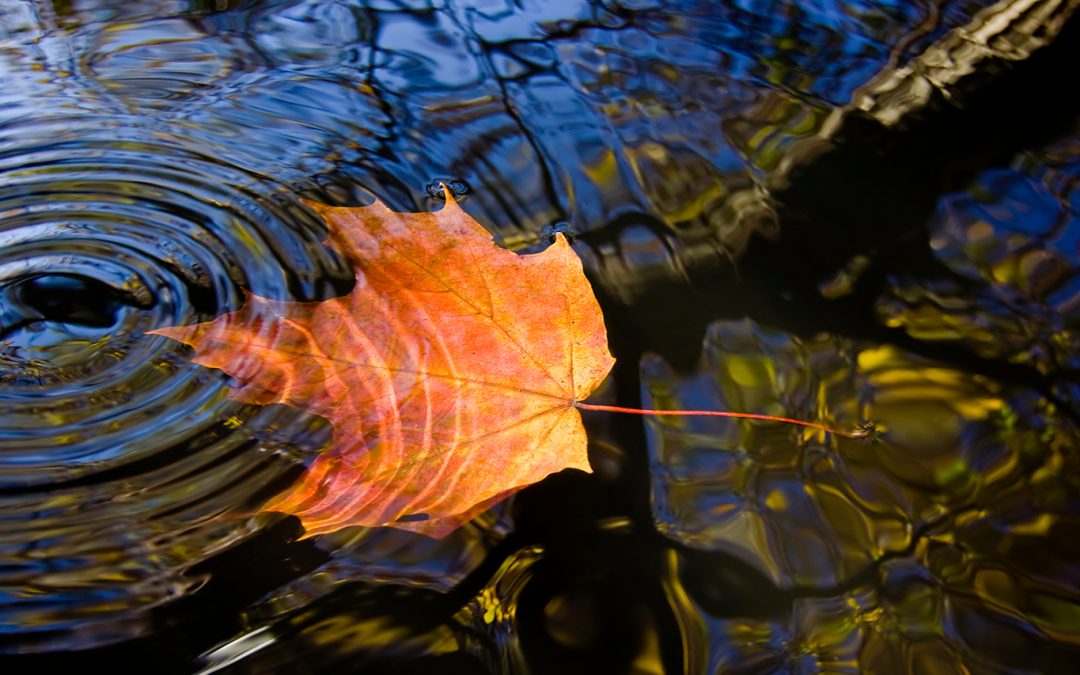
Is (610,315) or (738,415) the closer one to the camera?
(738,415)

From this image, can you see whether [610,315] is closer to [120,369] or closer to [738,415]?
[738,415]

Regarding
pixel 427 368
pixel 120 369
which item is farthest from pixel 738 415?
pixel 120 369

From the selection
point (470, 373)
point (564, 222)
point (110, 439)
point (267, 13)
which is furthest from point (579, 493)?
point (267, 13)

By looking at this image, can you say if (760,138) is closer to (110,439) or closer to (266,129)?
(266,129)

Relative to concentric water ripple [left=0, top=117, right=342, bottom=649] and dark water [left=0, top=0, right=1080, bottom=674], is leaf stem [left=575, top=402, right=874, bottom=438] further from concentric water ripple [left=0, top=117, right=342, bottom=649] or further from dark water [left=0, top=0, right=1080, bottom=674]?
concentric water ripple [left=0, top=117, right=342, bottom=649]

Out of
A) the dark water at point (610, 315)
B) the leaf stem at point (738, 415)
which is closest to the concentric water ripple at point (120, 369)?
the dark water at point (610, 315)

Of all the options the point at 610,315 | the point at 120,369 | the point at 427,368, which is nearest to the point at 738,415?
the point at 610,315

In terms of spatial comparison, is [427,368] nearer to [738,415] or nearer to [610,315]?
[610,315]
